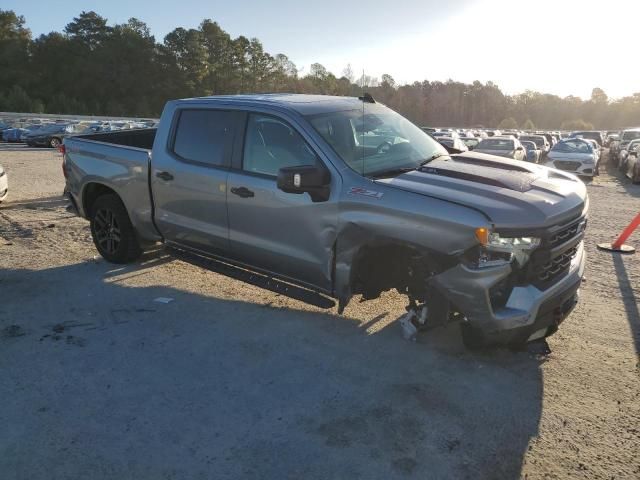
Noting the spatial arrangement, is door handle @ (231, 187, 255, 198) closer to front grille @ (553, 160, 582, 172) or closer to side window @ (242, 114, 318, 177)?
side window @ (242, 114, 318, 177)

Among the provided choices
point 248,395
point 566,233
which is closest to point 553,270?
point 566,233

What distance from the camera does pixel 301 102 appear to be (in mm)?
4762

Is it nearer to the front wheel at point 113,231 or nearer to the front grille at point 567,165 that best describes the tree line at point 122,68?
the front grille at point 567,165

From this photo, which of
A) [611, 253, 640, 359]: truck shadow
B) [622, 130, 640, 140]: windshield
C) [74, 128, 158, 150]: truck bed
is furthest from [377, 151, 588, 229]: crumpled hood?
[622, 130, 640, 140]: windshield

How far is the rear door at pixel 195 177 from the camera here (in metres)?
4.93

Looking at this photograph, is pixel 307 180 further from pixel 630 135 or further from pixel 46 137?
pixel 46 137

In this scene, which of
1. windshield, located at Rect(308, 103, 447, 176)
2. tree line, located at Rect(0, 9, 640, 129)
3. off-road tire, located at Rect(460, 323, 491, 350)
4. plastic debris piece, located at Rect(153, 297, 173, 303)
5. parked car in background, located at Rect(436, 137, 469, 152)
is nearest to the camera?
off-road tire, located at Rect(460, 323, 491, 350)

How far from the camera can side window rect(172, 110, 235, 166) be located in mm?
4945

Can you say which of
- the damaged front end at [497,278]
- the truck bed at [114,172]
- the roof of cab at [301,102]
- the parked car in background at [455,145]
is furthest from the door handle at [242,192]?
the parked car in background at [455,145]

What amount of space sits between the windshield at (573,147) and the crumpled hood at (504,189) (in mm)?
16662

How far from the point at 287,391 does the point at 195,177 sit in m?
2.39

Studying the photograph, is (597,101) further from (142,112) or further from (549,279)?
(549,279)

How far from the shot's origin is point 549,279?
3715 millimetres

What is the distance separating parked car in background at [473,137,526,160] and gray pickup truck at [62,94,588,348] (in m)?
14.8
